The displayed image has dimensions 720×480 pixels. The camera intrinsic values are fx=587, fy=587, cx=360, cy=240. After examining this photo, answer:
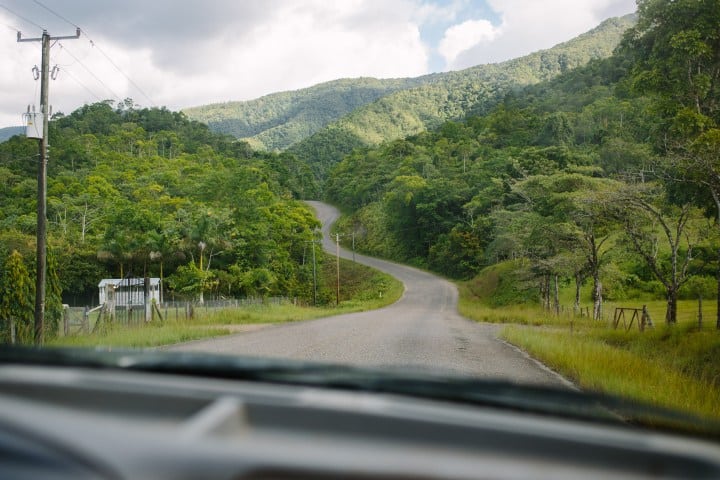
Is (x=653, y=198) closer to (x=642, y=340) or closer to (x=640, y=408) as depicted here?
(x=642, y=340)

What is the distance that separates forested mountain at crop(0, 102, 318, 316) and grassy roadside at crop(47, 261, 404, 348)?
5.89 meters

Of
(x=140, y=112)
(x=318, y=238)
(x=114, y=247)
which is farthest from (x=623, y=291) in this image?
(x=140, y=112)

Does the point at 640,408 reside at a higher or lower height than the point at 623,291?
higher

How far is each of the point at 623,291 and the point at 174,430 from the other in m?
43.6

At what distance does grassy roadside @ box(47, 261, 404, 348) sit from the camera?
574 inches

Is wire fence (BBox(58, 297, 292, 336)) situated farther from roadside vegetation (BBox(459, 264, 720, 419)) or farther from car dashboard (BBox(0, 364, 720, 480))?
car dashboard (BBox(0, 364, 720, 480))

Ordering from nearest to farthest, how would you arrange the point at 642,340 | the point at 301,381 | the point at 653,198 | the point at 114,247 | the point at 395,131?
the point at 301,381
the point at 642,340
the point at 653,198
the point at 114,247
the point at 395,131

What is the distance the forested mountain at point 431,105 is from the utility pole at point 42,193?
4347 inches

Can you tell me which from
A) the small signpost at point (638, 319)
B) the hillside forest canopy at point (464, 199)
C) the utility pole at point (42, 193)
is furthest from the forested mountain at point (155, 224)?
the small signpost at point (638, 319)

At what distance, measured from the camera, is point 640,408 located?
138 centimetres

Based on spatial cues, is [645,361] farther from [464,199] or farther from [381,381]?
[464,199]

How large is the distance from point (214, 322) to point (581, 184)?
1666 cm

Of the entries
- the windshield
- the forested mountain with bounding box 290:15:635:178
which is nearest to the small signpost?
the windshield

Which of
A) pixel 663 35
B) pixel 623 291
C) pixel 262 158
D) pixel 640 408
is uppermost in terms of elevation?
pixel 262 158
